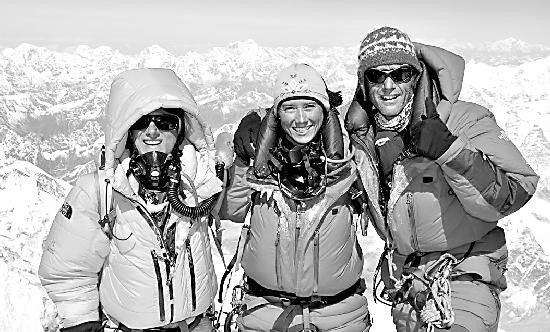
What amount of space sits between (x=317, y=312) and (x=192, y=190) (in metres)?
2.28

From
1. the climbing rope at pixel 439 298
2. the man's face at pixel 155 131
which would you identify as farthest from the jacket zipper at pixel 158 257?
the climbing rope at pixel 439 298

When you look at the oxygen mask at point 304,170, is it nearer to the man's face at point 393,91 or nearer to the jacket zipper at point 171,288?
the man's face at point 393,91

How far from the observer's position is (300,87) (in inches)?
274

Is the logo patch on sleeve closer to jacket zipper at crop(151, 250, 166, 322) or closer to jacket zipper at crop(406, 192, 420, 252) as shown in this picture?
jacket zipper at crop(151, 250, 166, 322)

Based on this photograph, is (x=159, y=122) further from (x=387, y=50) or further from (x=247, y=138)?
(x=387, y=50)

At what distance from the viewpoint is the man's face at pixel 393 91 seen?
6.88 meters

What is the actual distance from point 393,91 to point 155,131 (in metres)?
2.97

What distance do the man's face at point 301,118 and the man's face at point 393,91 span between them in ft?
2.52

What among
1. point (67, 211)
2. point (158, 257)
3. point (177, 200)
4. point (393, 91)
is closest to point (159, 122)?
point (177, 200)

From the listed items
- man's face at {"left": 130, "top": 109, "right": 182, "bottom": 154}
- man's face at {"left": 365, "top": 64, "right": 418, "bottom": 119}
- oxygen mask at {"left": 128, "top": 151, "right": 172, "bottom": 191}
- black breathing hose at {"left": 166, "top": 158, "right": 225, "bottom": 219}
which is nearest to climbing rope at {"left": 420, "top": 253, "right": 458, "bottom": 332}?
man's face at {"left": 365, "top": 64, "right": 418, "bottom": 119}

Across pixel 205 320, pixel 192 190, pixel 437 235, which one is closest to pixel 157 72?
pixel 192 190

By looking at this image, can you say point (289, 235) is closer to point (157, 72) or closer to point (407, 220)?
point (407, 220)

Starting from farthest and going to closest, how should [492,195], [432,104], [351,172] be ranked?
1. [351,172]
2. [432,104]
3. [492,195]

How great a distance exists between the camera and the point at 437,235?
22.4ft
